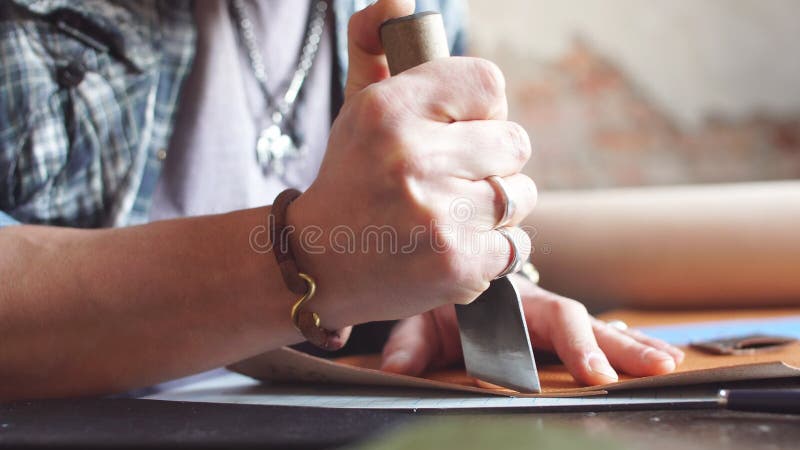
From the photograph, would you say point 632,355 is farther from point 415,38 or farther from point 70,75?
point 70,75

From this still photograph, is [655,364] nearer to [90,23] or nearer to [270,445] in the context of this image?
[270,445]

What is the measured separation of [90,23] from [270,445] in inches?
19.8

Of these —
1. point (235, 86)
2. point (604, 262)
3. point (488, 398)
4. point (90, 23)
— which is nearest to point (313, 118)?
point (235, 86)

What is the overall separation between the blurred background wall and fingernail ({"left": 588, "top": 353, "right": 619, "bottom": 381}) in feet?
5.41

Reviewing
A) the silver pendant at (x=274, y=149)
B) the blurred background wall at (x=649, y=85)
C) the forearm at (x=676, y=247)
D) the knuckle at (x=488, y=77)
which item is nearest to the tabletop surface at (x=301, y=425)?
the knuckle at (x=488, y=77)

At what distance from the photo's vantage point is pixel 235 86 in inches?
34.0

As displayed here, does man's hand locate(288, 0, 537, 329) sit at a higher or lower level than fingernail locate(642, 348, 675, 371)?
higher

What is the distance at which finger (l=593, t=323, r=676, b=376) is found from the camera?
559mm

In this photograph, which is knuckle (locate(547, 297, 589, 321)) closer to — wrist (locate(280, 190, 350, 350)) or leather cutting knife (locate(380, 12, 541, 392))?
leather cutting knife (locate(380, 12, 541, 392))

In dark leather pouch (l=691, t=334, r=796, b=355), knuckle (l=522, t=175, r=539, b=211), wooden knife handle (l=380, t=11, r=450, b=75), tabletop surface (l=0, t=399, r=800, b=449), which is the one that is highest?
wooden knife handle (l=380, t=11, r=450, b=75)

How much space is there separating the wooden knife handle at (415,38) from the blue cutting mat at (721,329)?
37cm

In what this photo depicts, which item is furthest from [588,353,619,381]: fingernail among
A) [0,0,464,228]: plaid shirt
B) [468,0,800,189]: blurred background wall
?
[468,0,800,189]: blurred background wall

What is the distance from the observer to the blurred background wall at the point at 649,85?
1995 millimetres

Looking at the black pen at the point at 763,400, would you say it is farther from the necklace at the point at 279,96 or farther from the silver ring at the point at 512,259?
the necklace at the point at 279,96
